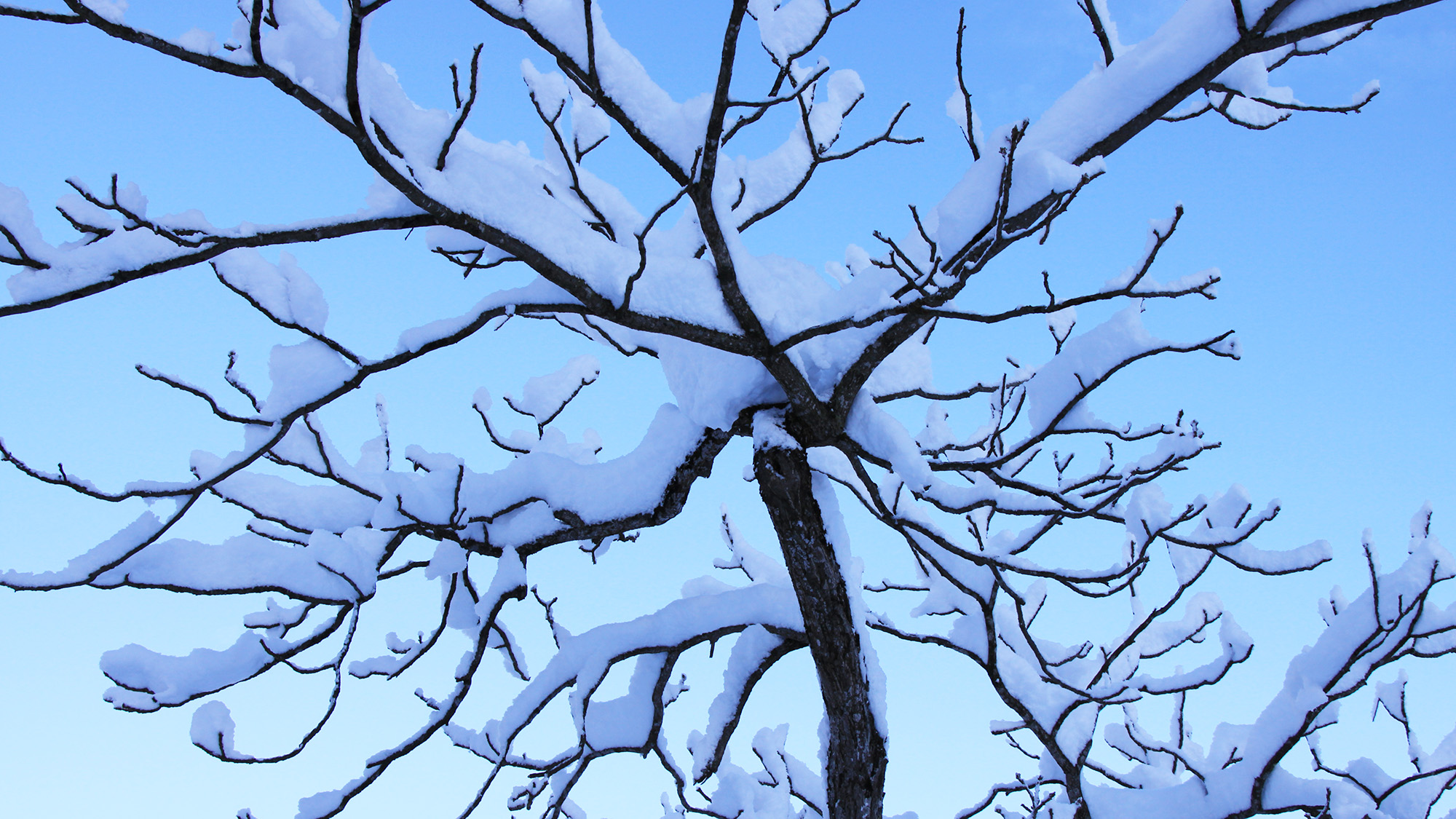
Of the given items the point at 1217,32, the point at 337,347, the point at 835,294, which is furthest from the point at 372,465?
the point at 1217,32

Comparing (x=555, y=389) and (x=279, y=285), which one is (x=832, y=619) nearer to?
(x=555, y=389)

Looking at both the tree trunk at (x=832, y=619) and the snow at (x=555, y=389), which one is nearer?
the tree trunk at (x=832, y=619)

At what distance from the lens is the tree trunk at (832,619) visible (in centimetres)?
288

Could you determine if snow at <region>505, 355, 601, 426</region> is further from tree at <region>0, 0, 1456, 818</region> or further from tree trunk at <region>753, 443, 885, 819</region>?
tree trunk at <region>753, 443, 885, 819</region>

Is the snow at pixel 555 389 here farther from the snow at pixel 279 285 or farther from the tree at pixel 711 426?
the snow at pixel 279 285

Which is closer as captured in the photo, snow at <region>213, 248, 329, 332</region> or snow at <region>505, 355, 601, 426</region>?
snow at <region>213, 248, 329, 332</region>

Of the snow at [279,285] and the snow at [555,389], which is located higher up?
the snow at [555,389]

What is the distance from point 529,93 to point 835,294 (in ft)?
3.58

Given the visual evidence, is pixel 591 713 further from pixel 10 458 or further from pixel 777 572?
pixel 10 458

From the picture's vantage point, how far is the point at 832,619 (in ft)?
9.48

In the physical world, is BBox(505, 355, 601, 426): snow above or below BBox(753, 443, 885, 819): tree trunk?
above

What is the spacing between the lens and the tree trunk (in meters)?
2.88

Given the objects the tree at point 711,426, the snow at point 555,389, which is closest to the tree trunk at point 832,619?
the tree at point 711,426

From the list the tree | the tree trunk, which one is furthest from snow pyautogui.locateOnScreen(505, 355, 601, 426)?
the tree trunk
